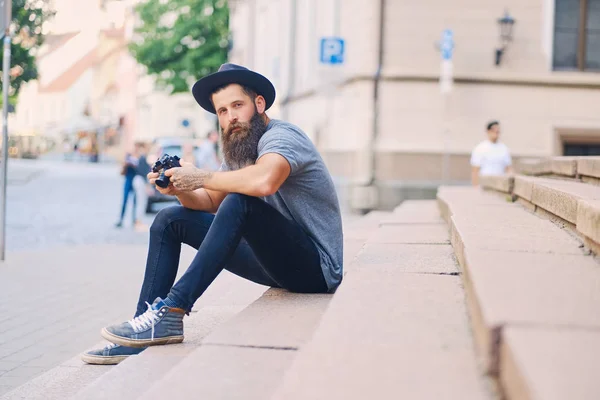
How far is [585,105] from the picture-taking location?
17.7m

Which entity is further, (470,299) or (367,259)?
(367,259)

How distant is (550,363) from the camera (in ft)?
7.18

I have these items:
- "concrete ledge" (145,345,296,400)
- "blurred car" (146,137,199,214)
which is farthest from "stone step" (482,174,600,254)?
"blurred car" (146,137,199,214)

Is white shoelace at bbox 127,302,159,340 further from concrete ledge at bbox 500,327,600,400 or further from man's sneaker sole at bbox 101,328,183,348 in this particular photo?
concrete ledge at bbox 500,327,600,400

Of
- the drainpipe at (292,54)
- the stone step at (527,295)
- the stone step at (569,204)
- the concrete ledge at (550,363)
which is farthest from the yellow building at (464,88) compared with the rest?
the concrete ledge at (550,363)

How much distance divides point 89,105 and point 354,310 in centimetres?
9291

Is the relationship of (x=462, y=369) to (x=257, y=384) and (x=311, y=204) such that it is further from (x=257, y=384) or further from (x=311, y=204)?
(x=311, y=204)

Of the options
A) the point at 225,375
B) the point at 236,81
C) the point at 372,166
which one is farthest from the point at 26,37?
the point at 225,375

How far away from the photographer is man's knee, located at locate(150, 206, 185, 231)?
4.63m

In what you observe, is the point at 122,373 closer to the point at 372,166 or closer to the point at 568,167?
the point at 568,167

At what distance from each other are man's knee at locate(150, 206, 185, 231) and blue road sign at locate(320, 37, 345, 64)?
11.4m

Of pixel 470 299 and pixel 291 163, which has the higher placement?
pixel 291 163

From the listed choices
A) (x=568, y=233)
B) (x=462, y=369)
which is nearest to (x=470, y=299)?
(x=462, y=369)

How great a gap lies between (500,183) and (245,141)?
4.94 metres
